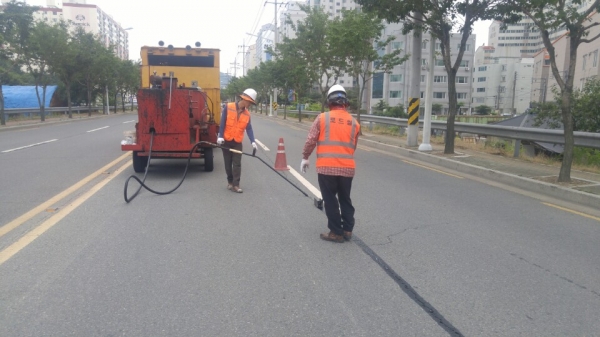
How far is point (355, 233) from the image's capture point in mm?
6473

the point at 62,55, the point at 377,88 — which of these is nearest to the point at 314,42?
the point at 62,55

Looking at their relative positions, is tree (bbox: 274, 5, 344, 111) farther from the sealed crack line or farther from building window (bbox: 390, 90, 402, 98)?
building window (bbox: 390, 90, 402, 98)

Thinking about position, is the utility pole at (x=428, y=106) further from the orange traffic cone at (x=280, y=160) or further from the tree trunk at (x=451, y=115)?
the orange traffic cone at (x=280, y=160)

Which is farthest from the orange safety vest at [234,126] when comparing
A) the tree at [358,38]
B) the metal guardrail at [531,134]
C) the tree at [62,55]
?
the tree at [62,55]

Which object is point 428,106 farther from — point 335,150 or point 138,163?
point 335,150

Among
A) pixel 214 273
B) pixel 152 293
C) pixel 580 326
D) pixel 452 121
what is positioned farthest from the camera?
pixel 452 121

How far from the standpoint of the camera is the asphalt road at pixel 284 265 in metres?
3.89

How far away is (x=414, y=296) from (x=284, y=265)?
4.49 ft

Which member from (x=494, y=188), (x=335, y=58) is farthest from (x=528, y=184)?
(x=335, y=58)

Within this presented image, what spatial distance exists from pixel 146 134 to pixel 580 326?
848 centimetres

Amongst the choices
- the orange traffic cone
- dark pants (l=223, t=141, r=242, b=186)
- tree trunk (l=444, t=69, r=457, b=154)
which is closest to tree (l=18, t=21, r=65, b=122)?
the orange traffic cone

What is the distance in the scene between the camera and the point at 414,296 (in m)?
4.42

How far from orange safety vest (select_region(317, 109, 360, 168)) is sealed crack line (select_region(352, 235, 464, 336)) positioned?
1.04 m

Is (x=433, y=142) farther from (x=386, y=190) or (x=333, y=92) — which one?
(x=333, y=92)
